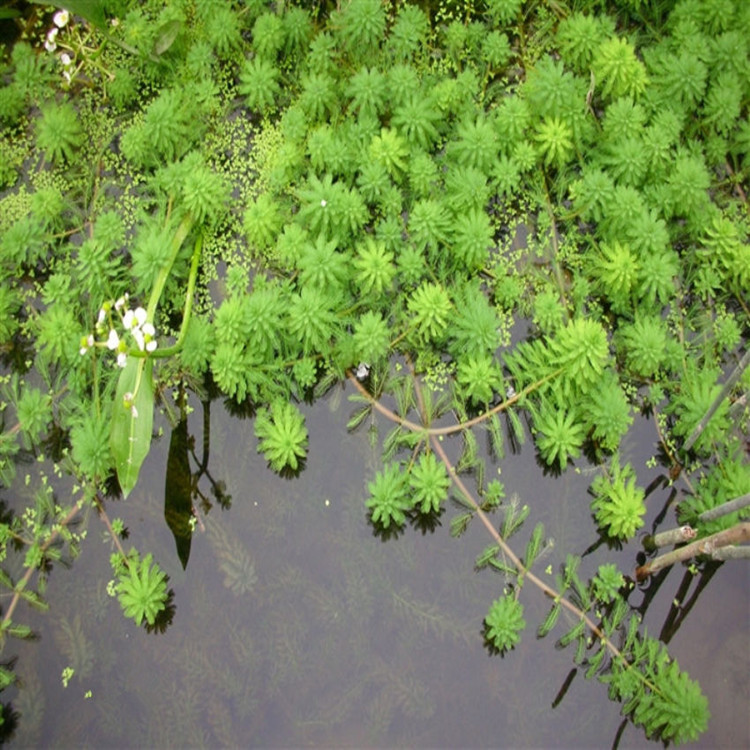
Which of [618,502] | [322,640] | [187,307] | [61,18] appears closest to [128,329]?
[187,307]

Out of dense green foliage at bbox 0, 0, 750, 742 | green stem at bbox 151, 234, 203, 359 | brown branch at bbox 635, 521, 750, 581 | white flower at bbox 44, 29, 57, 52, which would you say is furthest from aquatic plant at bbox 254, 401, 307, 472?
white flower at bbox 44, 29, 57, 52

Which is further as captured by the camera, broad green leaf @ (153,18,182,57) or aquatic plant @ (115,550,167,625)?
broad green leaf @ (153,18,182,57)

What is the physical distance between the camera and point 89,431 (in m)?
2.65

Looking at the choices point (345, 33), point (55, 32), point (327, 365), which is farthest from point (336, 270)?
point (55, 32)

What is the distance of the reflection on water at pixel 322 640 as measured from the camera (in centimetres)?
255

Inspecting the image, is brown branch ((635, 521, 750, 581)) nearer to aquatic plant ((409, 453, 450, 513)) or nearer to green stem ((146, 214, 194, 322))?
aquatic plant ((409, 453, 450, 513))

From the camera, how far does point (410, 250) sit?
278 centimetres

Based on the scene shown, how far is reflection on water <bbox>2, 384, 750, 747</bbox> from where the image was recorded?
2555mm

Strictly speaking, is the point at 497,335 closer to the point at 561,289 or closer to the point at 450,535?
the point at 561,289

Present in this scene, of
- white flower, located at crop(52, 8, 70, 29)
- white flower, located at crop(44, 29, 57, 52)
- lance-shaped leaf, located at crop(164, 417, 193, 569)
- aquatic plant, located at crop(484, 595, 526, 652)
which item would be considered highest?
white flower, located at crop(52, 8, 70, 29)

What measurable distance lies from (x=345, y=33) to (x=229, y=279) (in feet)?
3.58

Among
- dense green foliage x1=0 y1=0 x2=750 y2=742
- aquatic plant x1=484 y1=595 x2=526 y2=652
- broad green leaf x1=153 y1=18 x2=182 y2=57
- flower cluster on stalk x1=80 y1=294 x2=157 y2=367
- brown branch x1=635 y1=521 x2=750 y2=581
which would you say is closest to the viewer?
brown branch x1=635 y1=521 x2=750 y2=581

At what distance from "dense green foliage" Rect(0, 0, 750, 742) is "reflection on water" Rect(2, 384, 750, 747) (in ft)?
0.34

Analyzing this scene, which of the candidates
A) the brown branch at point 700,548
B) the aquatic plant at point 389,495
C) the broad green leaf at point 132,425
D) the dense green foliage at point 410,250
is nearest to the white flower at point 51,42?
the dense green foliage at point 410,250
